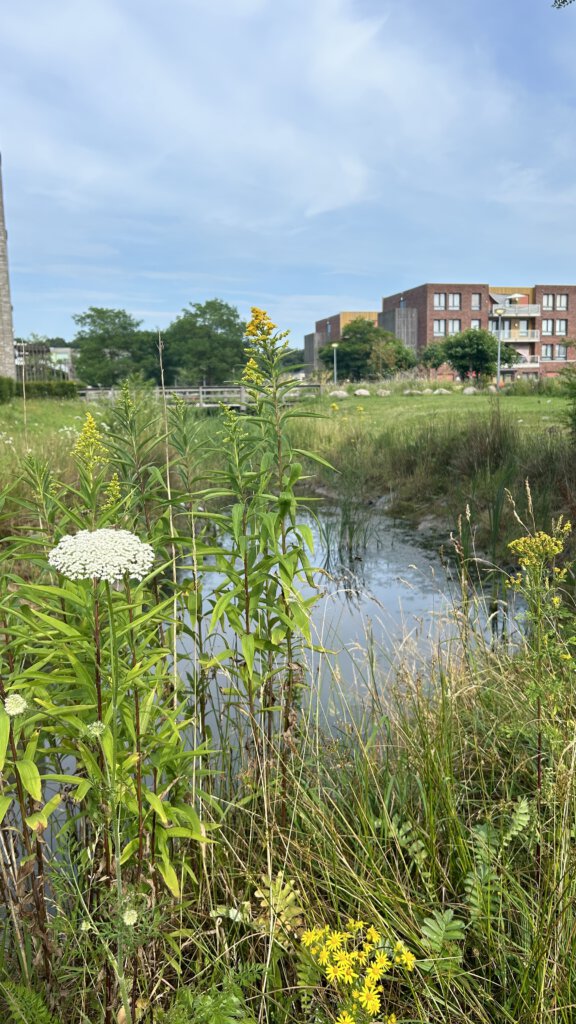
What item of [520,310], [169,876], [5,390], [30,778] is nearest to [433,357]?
[520,310]

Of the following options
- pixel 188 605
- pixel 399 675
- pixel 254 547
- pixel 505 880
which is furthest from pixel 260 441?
pixel 505 880

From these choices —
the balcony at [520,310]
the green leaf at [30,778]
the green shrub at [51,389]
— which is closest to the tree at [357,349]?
Answer: the balcony at [520,310]

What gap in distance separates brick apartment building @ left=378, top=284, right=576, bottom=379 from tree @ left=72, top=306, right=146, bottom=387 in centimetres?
2422

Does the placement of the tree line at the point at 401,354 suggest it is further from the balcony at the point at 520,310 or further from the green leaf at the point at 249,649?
the green leaf at the point at 249,649

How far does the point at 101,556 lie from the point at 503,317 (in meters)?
69.3

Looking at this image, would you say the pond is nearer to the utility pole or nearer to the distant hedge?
the distant hedge

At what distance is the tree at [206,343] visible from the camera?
2367 inches

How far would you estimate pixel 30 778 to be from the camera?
1491mm

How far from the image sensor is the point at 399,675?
10.4 feet

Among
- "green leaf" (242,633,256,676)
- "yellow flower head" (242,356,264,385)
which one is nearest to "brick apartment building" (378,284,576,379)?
"yellow flower head" (242,356,264,385)

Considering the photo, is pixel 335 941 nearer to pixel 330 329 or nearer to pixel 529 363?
pixel 529 363

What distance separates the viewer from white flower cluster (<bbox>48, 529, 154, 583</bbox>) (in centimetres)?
126

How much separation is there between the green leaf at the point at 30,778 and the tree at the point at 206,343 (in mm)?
58562

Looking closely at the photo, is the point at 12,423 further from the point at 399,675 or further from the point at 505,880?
the point at 505,880
